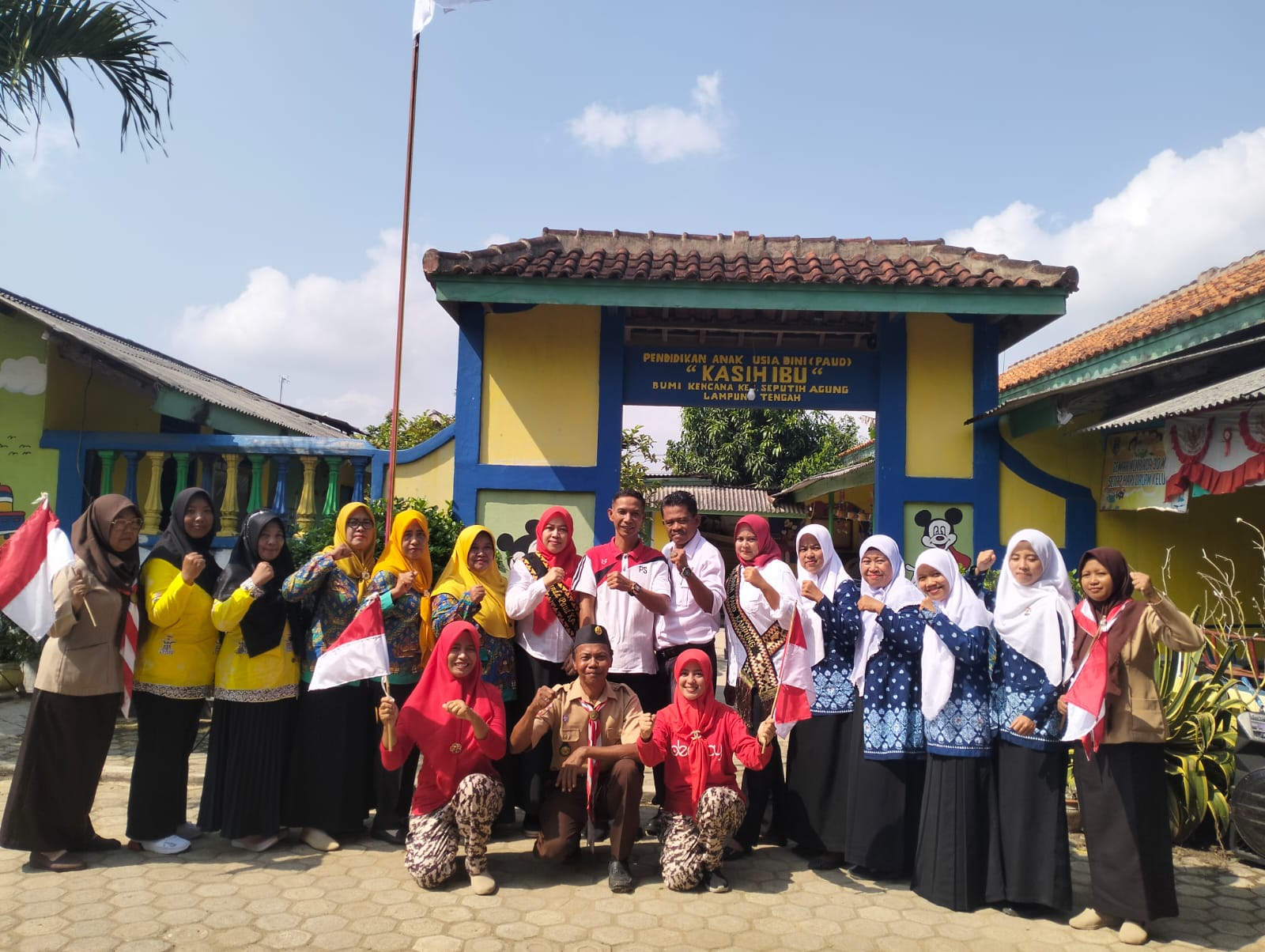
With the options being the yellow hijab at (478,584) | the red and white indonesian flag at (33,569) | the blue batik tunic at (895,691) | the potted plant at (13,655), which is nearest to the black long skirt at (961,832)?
the blue batik tunic at (895,691)

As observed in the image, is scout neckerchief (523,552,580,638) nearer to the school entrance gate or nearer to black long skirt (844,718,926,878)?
black long skirt (844,718,926,878)

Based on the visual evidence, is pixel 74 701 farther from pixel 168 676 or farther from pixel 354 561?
pixel 354 561

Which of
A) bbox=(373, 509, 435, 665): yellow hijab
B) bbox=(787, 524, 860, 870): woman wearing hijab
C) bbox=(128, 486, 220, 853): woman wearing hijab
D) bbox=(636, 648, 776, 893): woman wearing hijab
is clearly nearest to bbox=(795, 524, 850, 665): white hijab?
bbox=(787, 524, 860, 870): woman wearing hijab

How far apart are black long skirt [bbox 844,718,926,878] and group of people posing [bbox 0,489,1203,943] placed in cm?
1

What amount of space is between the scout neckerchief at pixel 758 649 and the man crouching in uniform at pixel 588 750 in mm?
585

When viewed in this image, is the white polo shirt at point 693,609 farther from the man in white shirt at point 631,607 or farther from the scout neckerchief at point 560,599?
the scout neckerchief at point 560,599

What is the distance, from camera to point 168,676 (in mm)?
3836

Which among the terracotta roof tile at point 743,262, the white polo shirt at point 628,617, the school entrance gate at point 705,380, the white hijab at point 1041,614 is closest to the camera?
the white hijab at point 1041,614

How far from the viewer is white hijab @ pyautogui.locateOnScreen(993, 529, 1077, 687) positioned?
11.1 feet

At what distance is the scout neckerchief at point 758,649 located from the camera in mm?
4078

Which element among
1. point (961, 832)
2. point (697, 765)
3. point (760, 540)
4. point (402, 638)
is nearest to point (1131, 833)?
point (961, 832)

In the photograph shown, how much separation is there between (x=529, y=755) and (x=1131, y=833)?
2438mm

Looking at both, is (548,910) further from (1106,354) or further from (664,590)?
(1106,354)

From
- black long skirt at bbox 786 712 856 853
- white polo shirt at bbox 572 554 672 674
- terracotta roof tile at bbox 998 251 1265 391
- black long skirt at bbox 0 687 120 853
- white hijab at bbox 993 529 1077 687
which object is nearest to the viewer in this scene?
white hijab at bbox 993 529 1077 687
